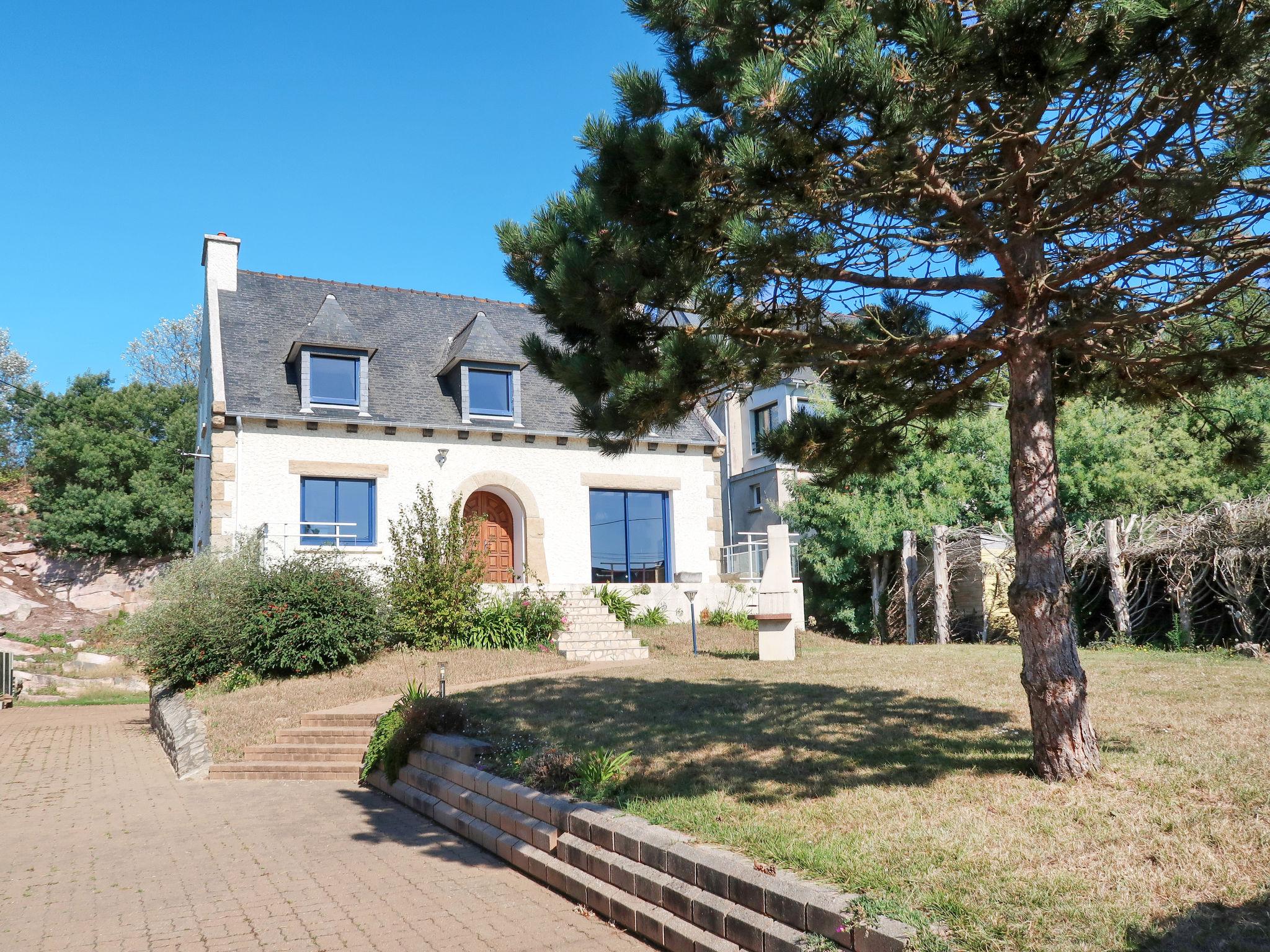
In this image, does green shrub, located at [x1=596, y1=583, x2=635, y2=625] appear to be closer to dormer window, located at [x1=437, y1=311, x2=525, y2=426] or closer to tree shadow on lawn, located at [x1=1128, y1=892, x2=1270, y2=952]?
dormer window, located at [x1=437, y1=311, x2=525, y2=426]

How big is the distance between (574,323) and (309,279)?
54.3ft

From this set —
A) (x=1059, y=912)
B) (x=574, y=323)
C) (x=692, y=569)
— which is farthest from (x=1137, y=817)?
(x=692, y=569)

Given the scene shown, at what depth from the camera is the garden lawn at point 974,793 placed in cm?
386

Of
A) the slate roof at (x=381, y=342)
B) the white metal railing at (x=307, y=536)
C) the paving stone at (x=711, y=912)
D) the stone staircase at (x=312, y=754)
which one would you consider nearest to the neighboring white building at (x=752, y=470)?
the slate roof at (x=381, y=342)

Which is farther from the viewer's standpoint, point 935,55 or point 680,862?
point 680,862

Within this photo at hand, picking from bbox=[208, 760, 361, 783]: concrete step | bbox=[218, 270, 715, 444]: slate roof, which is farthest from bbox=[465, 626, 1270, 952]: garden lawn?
bbox=[218, 270, 715, 444]: slate roof

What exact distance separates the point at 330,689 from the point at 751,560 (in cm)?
1095

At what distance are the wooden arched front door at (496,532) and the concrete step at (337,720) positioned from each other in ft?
28.5

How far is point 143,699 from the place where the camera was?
1902 centimetres

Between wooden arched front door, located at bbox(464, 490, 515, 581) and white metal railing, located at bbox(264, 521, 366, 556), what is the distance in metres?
2.59

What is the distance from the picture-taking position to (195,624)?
1398 cm

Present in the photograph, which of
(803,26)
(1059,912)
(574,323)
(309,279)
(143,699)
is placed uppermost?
(309,279)

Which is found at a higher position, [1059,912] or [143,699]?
[1059,912]

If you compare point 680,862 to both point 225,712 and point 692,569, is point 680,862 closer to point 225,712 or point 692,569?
point 225,712
